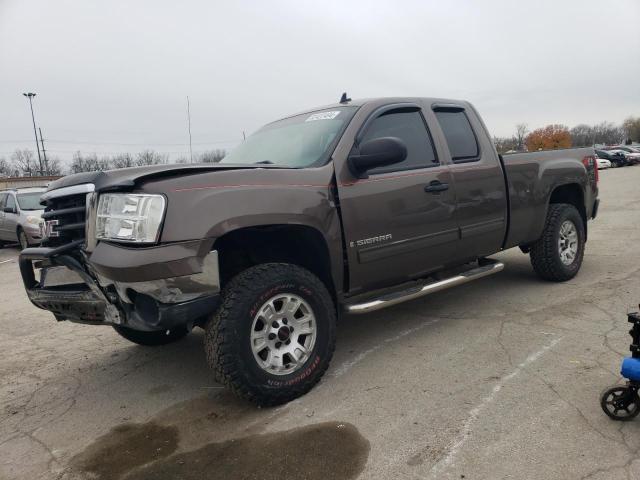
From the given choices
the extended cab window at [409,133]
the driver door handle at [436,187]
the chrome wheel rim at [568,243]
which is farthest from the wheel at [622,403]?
the chrome wheel rim at [568,243]

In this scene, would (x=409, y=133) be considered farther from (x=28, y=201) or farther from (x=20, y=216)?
(x=28, y=201)

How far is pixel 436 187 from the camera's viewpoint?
4008mm

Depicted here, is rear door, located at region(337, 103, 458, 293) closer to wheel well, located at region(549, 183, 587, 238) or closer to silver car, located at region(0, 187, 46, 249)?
wheel well, located at region(549, 183, 587, 238)

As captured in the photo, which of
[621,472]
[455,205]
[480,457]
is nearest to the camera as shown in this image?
[621,472]

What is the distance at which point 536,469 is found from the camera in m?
2.31

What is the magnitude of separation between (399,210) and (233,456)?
206cm

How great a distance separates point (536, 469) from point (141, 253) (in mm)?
2228

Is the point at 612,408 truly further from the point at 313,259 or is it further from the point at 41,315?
the point at 41,315

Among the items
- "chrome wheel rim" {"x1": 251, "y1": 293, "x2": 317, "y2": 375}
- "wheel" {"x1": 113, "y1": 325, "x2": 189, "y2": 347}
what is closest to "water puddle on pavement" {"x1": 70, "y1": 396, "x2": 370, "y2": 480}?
"chrome wheel rim" {"x1": 251, "y1": 293, "x2": 317, "y2": 375}

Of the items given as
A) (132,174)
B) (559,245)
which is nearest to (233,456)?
(132,174)

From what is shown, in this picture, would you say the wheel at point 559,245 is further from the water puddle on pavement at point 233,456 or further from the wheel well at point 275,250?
the water puddle on pavement at point 233,456

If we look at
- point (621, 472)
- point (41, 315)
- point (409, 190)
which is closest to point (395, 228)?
point (409, 190)

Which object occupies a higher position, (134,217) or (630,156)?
(134,217)

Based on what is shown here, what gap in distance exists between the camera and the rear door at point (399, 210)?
3516 millimetres
